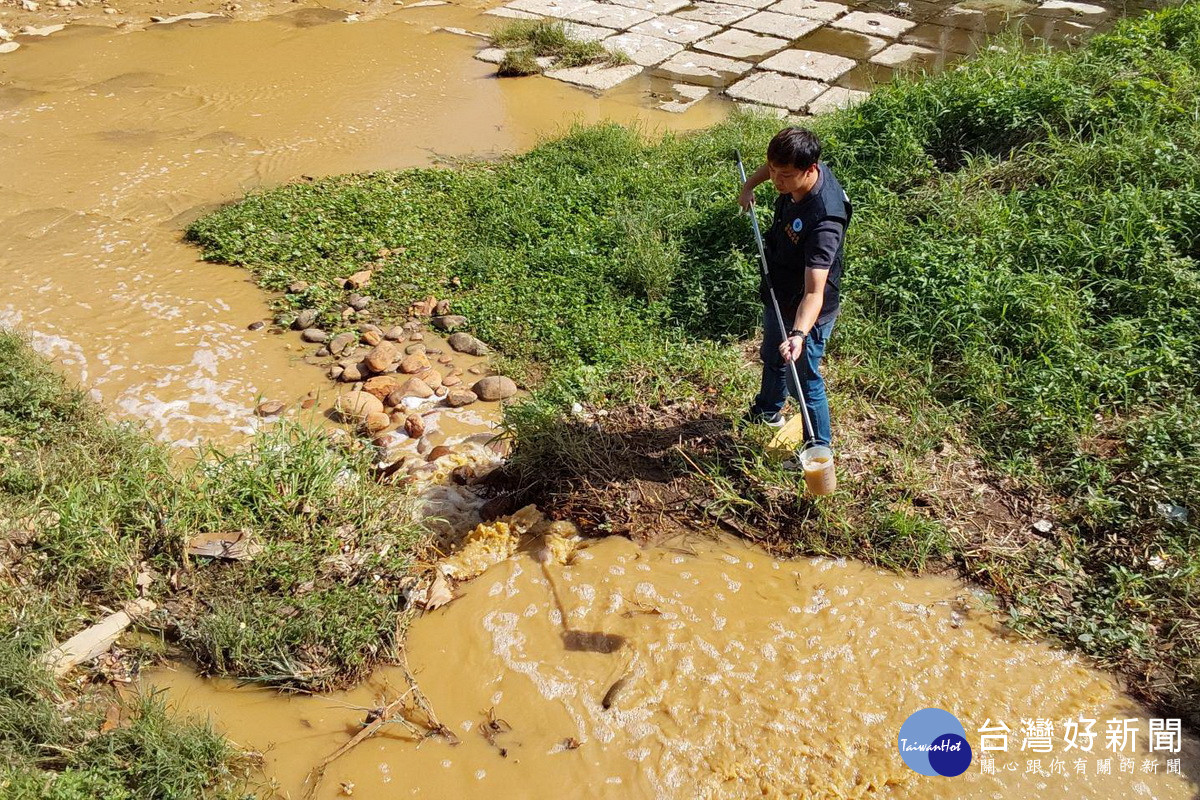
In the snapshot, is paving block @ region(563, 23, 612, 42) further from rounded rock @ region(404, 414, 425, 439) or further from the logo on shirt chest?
the logo on shirt chest

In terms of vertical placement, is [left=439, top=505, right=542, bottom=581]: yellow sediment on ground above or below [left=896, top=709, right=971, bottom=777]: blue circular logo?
above

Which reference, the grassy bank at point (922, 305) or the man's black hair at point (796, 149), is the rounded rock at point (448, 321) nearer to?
the grassy bank at point (922, 305)

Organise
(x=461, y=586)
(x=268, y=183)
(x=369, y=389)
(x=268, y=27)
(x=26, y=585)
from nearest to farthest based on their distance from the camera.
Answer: (x=26, y=585) < (x=461, y=586) < (x=369, y=389) < (x=268, y=183) < (x=268, y=27)

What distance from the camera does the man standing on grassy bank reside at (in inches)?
120

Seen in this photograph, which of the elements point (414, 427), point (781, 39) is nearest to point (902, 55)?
point (781, 39)

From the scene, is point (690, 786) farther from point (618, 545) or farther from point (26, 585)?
point (26, 585)

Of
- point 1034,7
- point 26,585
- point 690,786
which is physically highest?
point 1034,7

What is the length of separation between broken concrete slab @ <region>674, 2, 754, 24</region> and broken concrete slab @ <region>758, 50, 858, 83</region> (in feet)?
3.95

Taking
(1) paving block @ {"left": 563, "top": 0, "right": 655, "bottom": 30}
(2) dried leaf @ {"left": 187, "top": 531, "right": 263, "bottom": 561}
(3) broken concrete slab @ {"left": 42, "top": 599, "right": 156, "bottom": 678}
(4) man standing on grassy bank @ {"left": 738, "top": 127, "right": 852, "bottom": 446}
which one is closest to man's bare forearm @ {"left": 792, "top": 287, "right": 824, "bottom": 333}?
(4) man standing on grassy bank @ {"left": 738, "top": 127, "right": 852, "bottom": 446}

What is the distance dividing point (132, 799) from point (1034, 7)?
37.4ft

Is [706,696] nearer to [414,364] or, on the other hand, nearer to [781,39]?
[414,364]

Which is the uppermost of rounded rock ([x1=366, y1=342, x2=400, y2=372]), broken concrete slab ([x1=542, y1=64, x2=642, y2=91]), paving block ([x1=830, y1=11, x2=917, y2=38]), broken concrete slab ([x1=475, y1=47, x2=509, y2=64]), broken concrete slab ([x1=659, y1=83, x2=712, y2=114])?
paving block ([x1=830, y1=11, x2=917, y2=38])

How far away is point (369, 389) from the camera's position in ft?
15.5

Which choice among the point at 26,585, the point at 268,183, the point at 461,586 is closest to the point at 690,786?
the point at 461,586
